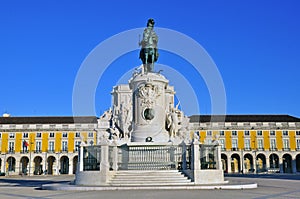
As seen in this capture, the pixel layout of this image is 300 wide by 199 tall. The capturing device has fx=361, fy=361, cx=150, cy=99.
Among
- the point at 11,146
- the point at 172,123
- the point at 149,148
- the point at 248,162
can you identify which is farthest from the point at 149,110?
the point at 248,162

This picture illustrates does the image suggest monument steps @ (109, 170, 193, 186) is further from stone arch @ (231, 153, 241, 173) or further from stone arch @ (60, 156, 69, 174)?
stone arch @ (231, 153, 241, 173)

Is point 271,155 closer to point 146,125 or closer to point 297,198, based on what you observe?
point 146,125

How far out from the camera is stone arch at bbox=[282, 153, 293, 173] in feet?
240

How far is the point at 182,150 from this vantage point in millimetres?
18578

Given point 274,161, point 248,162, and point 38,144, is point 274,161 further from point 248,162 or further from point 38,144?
point 38,144

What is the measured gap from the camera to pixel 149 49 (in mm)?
24219

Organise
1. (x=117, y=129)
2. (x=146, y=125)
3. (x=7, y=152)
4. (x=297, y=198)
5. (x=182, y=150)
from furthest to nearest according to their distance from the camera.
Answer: (x=7, y=152) < (x=117, y=129) < (x=146, y=125) < (x=182, y=150) < (x=297, y=198)

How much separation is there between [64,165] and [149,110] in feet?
189

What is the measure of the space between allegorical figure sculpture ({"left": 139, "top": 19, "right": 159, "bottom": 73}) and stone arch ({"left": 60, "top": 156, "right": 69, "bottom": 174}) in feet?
176

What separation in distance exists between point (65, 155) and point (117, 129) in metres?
51.9

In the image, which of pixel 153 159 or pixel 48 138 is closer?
pixel 153 159

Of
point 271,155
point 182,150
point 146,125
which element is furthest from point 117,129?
point 271,155

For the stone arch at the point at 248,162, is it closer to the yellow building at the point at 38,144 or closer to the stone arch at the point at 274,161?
the stone arch at the point at 274,161

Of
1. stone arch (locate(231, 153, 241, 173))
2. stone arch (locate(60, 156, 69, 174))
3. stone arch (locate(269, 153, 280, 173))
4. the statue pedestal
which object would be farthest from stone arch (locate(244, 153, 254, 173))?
the statue pedestal
